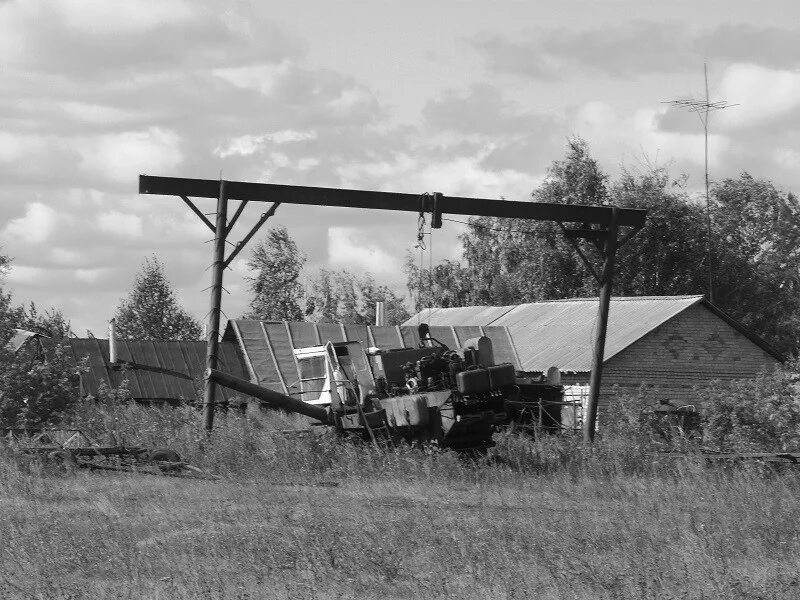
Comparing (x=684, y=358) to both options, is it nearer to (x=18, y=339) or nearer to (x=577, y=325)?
(x=577, y=325)

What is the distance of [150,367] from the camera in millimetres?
39250

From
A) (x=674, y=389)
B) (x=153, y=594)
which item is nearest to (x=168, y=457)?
(x=153, y=594)

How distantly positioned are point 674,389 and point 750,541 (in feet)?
100

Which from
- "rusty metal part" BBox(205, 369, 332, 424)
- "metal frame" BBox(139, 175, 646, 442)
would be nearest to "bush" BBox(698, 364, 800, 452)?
→ "metal frame" BBox(139, 175, 646, 442)

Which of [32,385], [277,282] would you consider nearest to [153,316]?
[277,282]

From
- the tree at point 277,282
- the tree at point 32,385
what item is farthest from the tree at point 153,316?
the tree at point 32,385

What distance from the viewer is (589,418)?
874 inches

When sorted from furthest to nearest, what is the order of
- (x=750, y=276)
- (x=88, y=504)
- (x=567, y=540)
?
1. (x=750, y=276)
2. (x=88, y=504)
3. (x=567, y=540)

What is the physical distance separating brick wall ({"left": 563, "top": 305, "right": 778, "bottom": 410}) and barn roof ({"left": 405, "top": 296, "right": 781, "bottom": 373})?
294 mm

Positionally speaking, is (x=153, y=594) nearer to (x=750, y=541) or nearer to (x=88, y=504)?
(x=88, y=504)

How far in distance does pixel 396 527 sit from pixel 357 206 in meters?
9.58

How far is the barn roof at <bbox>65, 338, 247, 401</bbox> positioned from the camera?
38000mm

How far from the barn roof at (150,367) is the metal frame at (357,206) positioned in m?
16.8

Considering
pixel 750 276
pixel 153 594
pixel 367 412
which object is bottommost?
pixel 153 594
